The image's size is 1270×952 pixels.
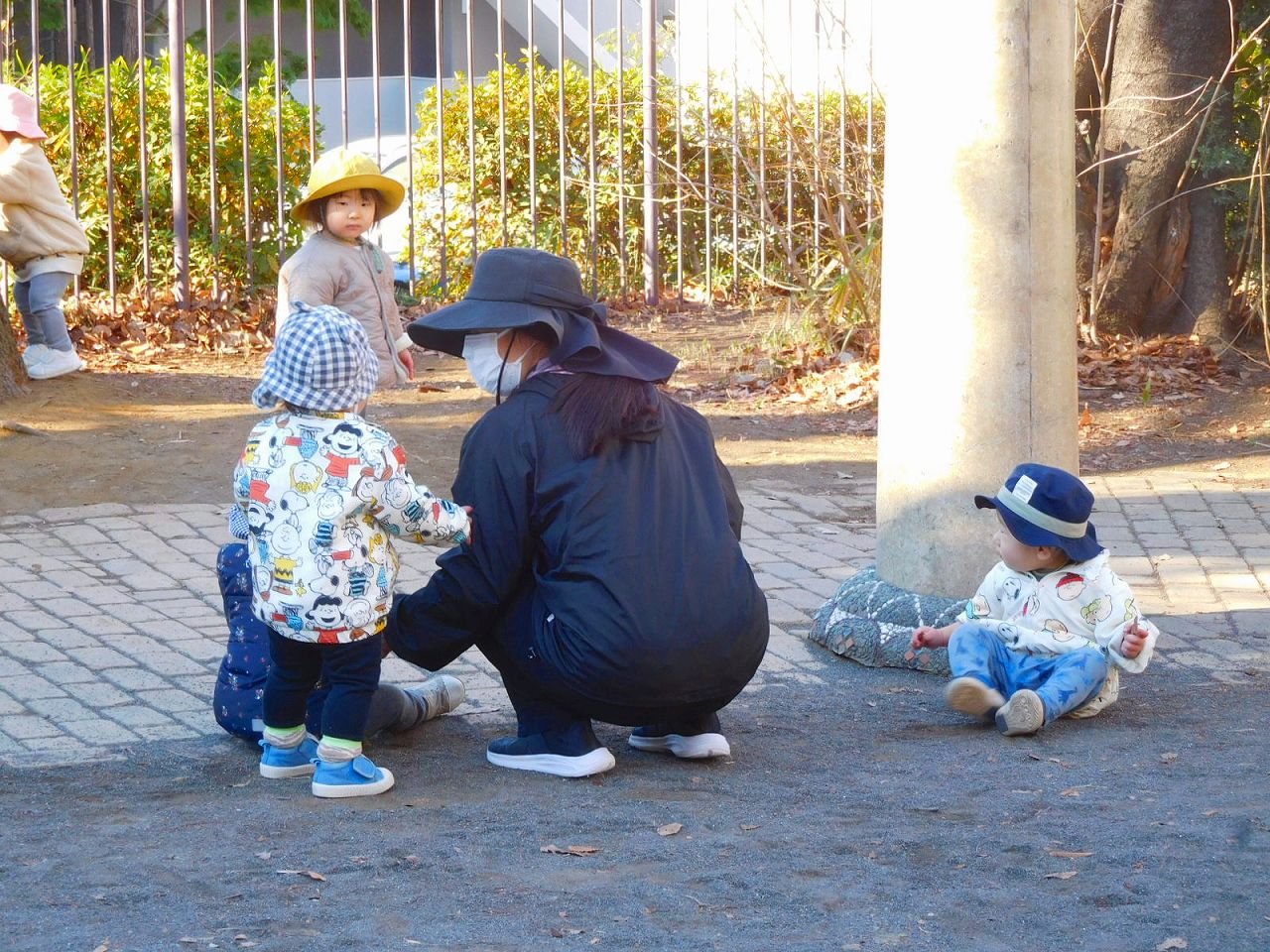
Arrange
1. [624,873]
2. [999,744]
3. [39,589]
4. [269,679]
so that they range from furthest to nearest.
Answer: [39,589] < [999,744] < [269,679] < [624,873]

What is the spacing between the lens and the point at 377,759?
12.9 feet

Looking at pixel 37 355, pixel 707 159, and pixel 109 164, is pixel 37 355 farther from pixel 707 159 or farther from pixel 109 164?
pixel 707 159

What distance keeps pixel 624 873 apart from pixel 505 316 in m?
1.35

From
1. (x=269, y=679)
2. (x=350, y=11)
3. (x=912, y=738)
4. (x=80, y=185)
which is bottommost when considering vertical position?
(x=912, y=738)

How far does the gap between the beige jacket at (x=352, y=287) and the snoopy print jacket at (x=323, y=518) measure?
260 centimetres

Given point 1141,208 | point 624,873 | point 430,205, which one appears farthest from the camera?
point 430,205

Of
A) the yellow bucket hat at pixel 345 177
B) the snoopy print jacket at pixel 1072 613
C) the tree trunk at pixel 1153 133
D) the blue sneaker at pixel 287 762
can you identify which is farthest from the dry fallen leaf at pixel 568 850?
the tree trunk at pixel 1153 133

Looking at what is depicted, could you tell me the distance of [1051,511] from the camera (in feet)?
13.7

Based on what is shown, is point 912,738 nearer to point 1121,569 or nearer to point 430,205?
point 1121,569

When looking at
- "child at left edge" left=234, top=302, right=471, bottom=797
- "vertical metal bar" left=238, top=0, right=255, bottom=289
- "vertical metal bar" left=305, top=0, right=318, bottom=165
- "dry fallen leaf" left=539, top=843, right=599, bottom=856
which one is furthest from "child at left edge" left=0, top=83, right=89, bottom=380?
"dry fallen leaf" left=539, top=843, right=599, bottom=856

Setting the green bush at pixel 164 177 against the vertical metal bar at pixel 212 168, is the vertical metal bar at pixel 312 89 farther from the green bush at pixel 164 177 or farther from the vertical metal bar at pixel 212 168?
the vertical metal bar at pixel 212 168

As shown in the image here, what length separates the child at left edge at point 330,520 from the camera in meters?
3.51

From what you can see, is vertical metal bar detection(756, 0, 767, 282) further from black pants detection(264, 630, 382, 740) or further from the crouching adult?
black pants detection(264, 630, 382, 740)

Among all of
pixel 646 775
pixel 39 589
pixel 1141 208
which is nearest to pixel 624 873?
pixel 646 775
